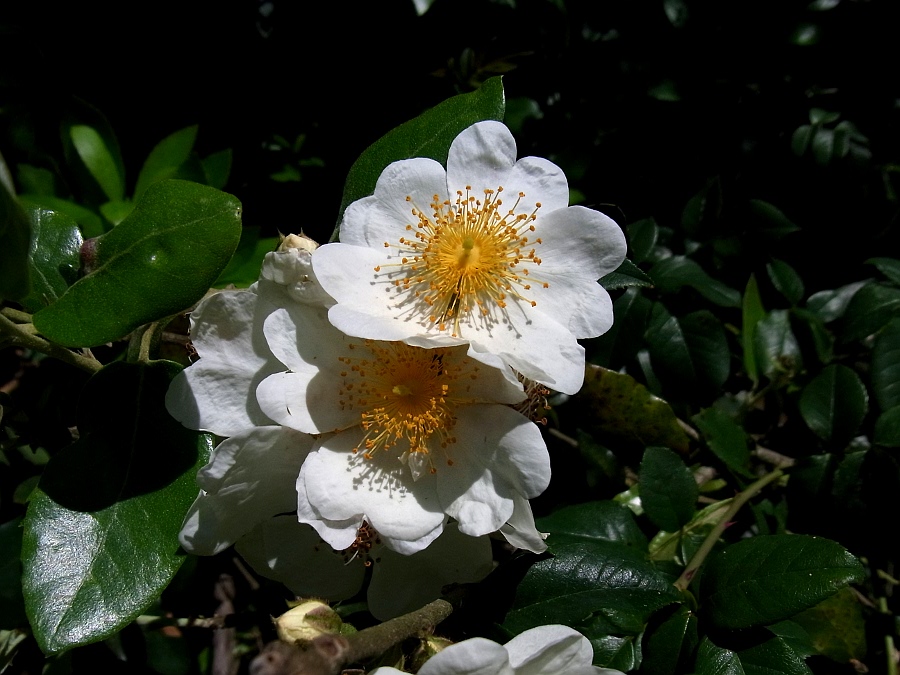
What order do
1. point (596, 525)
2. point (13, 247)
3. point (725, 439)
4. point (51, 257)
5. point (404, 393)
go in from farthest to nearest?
point (725, 439)
point (596, 525)
point (51, 257)
point (404, 393)
point (13, 247)

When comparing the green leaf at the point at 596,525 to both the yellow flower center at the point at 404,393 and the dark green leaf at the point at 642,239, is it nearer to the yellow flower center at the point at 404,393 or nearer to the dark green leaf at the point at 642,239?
the yellow flower center at the point at 404,393

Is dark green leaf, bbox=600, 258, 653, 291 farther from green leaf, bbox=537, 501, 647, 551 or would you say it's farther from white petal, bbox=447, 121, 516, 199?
green leaf, bbox=537, 501, 647, 551

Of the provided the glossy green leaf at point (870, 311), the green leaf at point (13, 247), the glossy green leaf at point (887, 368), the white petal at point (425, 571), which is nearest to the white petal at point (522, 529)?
the white petal at point (425, 571)

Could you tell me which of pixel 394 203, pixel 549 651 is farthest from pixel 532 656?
pixel 394 203

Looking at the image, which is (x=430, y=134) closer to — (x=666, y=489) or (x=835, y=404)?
(x=666, y=489)

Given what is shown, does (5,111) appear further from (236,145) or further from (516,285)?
(516,285)

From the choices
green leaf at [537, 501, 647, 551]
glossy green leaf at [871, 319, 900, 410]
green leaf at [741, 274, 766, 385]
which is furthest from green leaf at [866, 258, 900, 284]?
green leaf at [537, 501, 647, 551]
